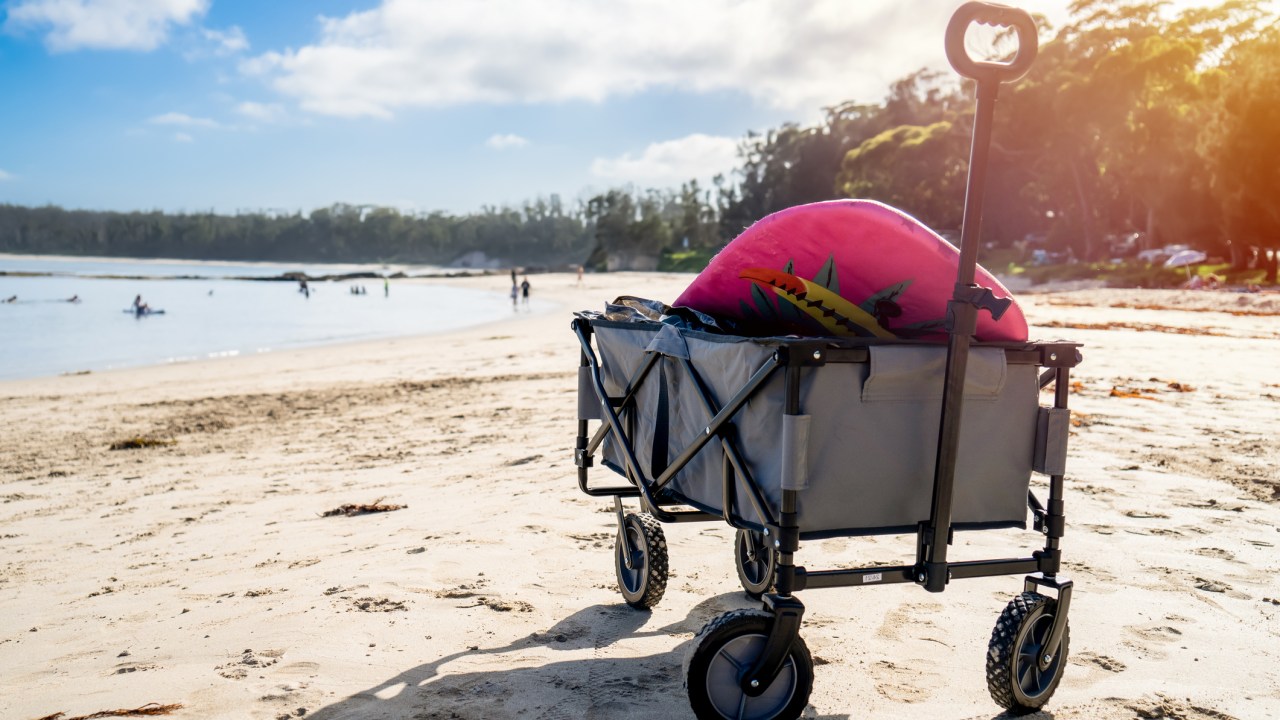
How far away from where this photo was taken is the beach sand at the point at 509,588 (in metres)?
2.89

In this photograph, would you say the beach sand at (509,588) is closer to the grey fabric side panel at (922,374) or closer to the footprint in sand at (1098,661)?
the footprint in sand at (1098,661)

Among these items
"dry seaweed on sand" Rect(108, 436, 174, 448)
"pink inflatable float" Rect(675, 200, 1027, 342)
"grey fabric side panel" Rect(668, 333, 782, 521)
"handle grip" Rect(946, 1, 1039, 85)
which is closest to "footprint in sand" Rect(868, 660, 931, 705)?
"grey fabric side panel" Rect(668, 333, 782, 521)

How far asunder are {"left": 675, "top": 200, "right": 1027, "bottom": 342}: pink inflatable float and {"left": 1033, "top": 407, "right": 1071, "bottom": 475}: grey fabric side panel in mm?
240

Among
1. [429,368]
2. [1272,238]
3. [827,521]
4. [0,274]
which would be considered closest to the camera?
[827,521]

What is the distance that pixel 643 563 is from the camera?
358 cm

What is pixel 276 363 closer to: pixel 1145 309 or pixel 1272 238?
pixel 1145 309

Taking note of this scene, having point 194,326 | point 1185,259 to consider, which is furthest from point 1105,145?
point 194,326

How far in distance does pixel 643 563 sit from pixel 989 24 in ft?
7.43

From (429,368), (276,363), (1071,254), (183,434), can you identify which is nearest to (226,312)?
(276,363)

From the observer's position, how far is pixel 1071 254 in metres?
44.8

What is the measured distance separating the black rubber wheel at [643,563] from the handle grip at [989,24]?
202 centimetres

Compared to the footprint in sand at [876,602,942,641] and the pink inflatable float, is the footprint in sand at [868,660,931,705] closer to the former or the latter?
the footprint in sand at [876,602,942,641]

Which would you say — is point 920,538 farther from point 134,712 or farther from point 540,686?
point 134,712

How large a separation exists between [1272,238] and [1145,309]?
1407 centimetres
